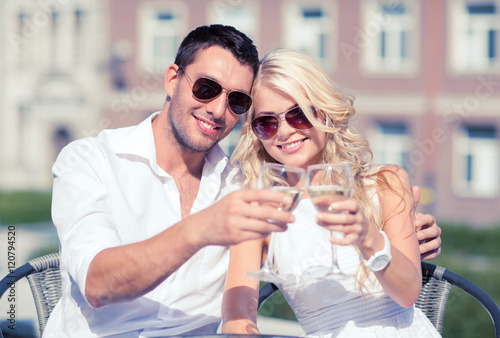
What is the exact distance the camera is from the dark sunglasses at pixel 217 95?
2.46 metres

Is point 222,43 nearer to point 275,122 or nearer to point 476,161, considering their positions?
point 275,122

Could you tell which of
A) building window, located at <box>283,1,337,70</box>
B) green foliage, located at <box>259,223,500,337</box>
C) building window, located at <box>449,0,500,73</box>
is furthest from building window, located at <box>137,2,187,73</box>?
green foliage, located at <box>259,223,500,337</box>

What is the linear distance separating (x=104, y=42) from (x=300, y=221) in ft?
54.4

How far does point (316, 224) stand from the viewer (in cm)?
239

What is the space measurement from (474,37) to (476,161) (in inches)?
118

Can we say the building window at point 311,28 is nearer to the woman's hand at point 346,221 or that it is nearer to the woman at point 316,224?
the woman at point 316,224

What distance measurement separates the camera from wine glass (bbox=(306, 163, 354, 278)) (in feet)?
5.35

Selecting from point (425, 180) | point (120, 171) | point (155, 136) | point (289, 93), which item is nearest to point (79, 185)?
point (120, 171)

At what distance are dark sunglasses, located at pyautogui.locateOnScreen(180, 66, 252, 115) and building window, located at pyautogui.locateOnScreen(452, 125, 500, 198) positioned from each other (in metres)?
13.3

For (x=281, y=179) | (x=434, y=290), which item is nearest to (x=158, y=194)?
(x=281, y=179)

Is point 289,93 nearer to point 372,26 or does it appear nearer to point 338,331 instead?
point 338,331

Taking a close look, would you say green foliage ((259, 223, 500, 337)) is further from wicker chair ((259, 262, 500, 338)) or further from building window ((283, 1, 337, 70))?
building window ((283, 1, 337, 70))

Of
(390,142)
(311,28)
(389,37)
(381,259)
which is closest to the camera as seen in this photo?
(381,259)

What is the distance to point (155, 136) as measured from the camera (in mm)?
2631
